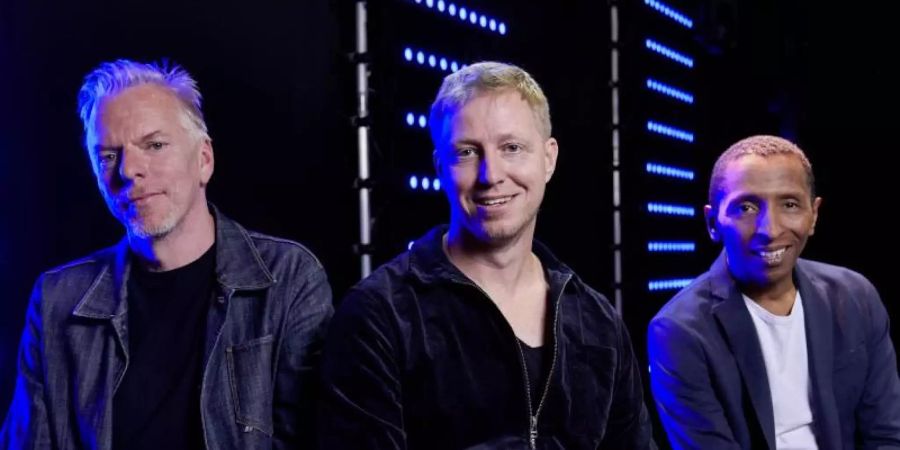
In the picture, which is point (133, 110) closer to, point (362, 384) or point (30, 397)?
point (30, 397)

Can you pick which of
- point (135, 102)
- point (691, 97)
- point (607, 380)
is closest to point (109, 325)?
point (135, 102)

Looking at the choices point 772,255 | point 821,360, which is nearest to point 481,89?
point 772,255

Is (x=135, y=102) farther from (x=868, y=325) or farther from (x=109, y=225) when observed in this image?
(x=868, y=325)

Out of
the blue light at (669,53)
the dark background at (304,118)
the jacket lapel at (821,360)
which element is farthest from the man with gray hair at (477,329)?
the blue light at (669,53)

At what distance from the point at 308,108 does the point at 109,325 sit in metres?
0.97

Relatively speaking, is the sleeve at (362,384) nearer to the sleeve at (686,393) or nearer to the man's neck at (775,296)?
the sleeve at (686,393)

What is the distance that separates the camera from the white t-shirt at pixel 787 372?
8.36 ft

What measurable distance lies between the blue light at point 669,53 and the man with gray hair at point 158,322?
329cm

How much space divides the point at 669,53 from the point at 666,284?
4.61ft

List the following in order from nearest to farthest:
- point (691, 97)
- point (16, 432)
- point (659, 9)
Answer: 1. point (16, 432)
2. point (659, 9)
3. point (691, 97)

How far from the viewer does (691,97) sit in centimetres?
532

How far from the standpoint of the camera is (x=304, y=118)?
2.63 m

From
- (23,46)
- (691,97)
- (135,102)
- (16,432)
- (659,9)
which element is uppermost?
(659,9)

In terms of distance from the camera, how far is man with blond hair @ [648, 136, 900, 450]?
2500 millimetres
